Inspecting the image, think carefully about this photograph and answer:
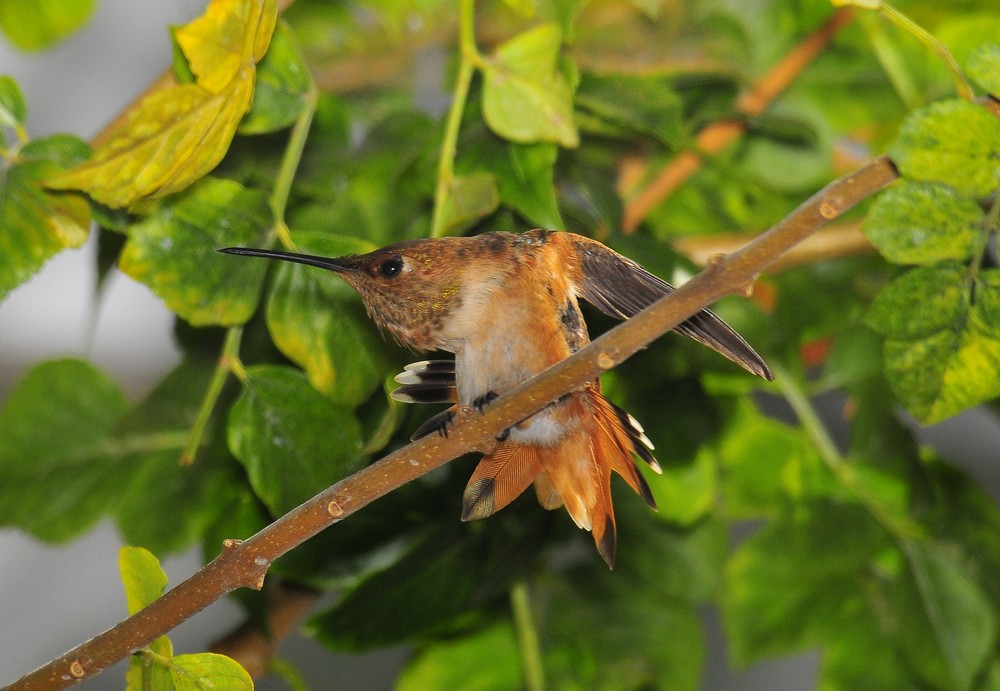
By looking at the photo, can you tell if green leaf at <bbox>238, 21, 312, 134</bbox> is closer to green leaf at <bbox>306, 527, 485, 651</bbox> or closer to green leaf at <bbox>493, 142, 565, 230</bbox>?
green leaf at <bbox>493, 142, 565, 230</bbox>

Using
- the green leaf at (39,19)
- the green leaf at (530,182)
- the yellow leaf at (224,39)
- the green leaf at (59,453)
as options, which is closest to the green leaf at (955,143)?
the green leaf at (530,182)

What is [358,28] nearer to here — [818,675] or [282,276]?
[282,276]

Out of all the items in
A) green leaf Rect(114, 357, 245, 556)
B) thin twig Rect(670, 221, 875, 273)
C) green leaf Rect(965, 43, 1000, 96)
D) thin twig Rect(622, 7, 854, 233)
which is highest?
green leaf Rect(965, 43, 1000, 96)

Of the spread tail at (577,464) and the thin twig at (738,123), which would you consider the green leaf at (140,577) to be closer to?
the spread tail at (577,464)

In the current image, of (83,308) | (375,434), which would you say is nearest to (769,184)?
(375,434)

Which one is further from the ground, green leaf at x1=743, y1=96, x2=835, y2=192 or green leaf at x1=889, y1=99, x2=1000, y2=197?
green leaf at x1=889, y1=99, x2=1000, y2=197

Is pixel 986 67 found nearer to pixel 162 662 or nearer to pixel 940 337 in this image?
pixel 940 337

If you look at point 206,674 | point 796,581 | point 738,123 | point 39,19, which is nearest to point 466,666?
point 796,581

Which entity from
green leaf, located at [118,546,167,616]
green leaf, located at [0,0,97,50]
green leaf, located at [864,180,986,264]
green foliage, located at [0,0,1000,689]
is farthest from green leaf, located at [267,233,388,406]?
green leaf, located at [0,0,97,50]
